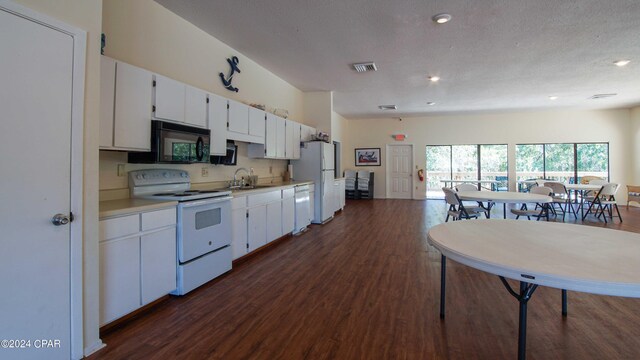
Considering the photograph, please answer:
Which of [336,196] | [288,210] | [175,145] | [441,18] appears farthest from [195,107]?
[336,196]

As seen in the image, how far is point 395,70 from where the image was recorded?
5152 mm

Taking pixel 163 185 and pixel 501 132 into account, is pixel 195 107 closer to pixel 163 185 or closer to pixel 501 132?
pixel 163 185

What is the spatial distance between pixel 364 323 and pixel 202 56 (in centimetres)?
347

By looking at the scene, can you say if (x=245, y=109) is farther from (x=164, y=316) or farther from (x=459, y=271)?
(x=459, y=271)

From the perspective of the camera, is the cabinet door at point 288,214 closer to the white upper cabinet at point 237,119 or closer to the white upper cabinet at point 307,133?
the white upper cabinet at point 237,119

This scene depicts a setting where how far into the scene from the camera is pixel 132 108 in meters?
2.47

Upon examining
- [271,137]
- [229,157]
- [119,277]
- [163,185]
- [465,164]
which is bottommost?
[119,277]

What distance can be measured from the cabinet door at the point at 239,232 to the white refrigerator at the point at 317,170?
7.89ft

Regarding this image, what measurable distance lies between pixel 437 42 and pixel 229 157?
10.4 ft

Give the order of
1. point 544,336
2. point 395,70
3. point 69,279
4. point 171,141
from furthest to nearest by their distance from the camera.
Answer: point 395,70 → point 171,141 → point 544,336 → point 69,279

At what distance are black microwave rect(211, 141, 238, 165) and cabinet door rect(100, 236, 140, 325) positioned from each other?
5.75 ft

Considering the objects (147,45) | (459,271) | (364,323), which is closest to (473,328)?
(364,323)

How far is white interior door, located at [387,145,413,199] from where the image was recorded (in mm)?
10336

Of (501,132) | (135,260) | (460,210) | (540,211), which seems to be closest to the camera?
(135,260)
